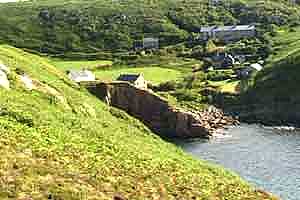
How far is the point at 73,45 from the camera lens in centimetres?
19938

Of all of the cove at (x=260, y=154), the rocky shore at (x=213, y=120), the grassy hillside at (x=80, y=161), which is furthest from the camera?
the rocky shore at (x=213, y=120)

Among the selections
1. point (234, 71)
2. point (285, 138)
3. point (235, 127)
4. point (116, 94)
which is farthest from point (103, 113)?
point (234, 71)

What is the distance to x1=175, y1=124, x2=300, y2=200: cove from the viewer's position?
67.9m

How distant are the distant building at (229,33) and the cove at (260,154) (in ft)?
288

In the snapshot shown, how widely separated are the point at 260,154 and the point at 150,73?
212 feet

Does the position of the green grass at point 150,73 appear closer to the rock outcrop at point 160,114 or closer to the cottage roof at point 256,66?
the cottage roof at point 256,66

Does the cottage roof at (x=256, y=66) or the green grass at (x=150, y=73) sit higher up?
the cottage roof at (x=256, y=66)

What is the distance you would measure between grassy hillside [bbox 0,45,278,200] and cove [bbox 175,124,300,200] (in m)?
19.4

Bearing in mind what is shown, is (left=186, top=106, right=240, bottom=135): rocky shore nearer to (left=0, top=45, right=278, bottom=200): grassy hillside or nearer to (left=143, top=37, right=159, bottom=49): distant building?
(left=0, top=45, right=278, bottom=200): grassy hillside

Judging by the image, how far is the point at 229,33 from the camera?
19625cm

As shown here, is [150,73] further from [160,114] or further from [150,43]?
[150,43]

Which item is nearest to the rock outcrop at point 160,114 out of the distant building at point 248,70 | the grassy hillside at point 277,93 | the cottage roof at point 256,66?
the grassy hillside at point 277,93

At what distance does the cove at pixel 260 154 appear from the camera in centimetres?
6788

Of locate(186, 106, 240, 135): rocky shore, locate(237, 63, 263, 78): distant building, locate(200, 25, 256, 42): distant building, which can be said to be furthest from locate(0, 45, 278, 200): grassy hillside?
locate(200, 25, 256, 42): distant building
